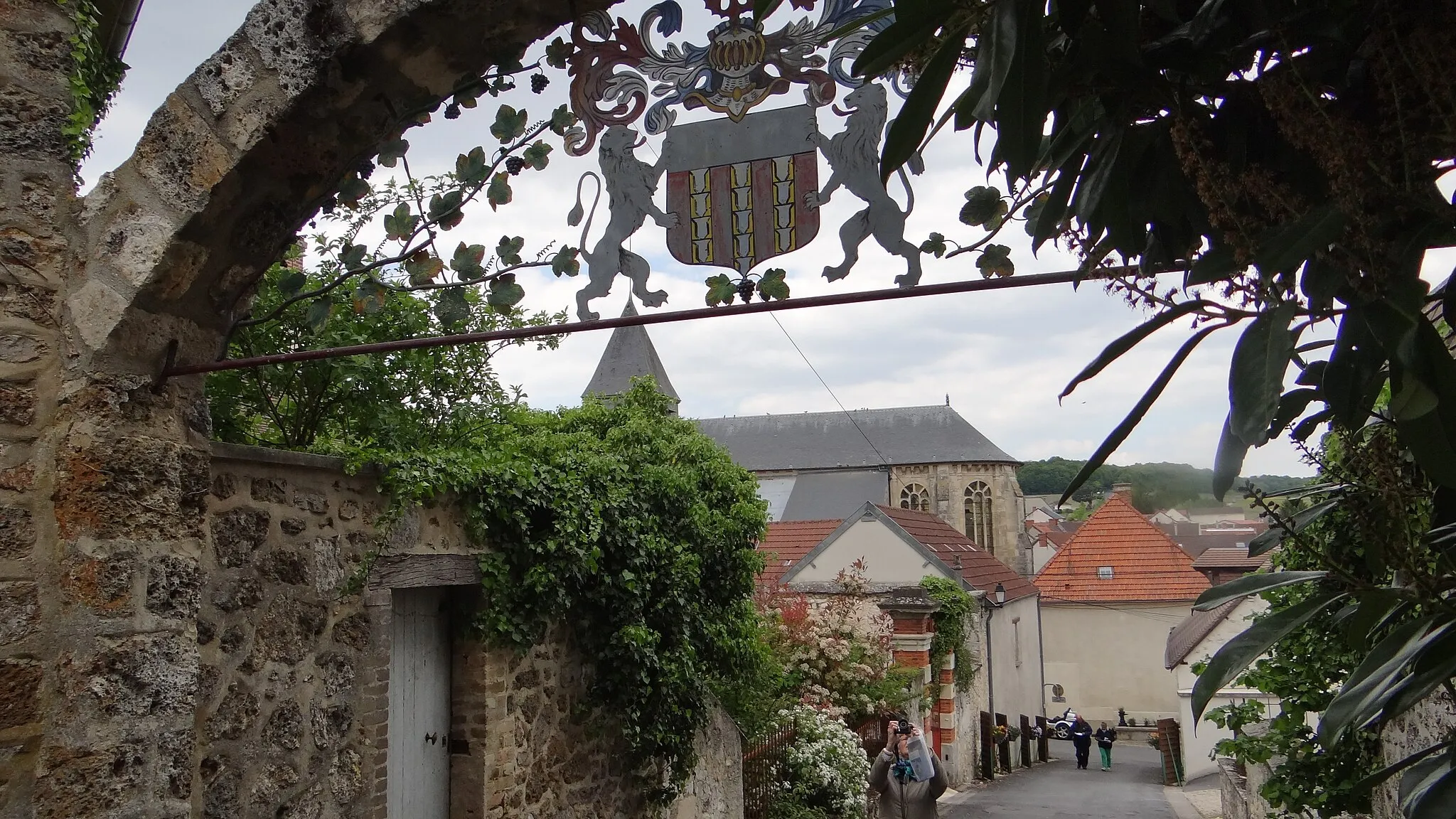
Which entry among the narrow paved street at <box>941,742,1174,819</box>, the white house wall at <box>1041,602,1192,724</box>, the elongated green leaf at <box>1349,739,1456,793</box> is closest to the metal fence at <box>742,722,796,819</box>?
the narrow paved street at <box>941,742,1174,819</box>

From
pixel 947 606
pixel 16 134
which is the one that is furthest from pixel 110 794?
pixel 947 606

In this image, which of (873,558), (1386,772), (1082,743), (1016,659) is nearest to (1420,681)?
(1386,772)

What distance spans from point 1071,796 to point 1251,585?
43.2 ft

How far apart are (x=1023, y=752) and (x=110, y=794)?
61.2ft

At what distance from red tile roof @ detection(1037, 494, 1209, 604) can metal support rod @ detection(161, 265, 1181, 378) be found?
2222 centimetres

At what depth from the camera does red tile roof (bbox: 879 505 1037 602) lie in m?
17.1

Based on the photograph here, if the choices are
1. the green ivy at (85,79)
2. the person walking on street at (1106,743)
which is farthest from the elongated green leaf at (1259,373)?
the person walking on street at (1106,743)

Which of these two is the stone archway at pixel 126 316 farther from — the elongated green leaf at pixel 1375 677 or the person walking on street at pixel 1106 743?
the person walking on street at pixel 1106 743

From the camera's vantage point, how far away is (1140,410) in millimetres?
1311

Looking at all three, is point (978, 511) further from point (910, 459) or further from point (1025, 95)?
point (1025, 95)

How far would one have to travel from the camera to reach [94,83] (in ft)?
13.0

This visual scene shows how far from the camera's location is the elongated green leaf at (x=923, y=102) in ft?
4.41

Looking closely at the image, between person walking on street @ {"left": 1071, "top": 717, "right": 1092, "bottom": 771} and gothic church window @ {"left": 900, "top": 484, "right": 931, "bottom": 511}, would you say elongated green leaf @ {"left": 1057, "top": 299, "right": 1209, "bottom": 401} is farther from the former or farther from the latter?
gothic church window @ {"left": 900, "top": 484, "right": 931, "bottom": 511}

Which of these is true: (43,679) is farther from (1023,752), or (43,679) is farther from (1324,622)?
(1023,752)
